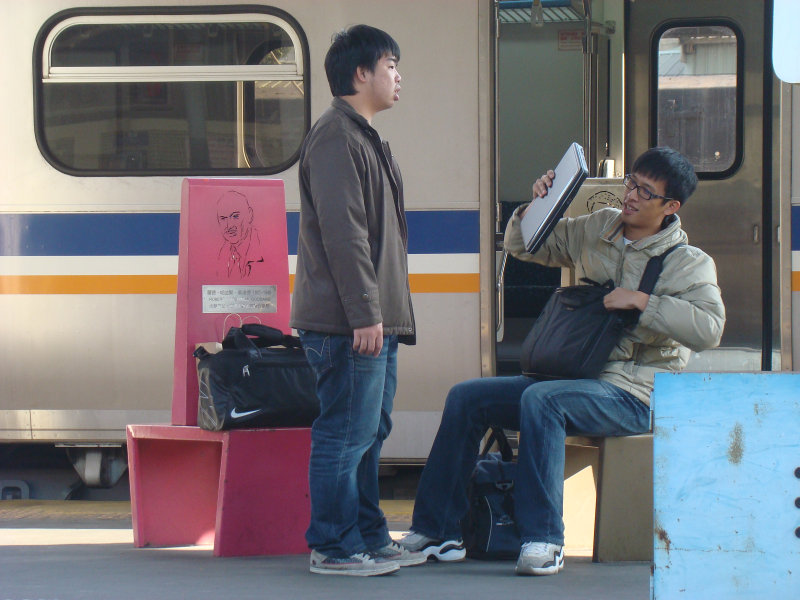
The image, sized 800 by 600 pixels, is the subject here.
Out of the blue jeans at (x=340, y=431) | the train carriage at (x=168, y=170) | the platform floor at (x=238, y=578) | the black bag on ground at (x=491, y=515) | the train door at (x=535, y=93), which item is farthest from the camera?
the train door at (x=535, y=93)

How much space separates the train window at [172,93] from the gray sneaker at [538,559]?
7.16 ft

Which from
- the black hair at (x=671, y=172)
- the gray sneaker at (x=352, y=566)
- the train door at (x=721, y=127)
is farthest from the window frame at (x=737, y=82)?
the gray sneaker at (x=352, y=566)

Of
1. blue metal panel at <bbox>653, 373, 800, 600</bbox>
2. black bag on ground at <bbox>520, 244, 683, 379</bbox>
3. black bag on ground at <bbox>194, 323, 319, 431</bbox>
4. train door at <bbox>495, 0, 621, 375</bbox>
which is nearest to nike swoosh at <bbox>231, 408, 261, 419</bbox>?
black bag on ground at <bbox>194, 323, 319, 431</bbox>

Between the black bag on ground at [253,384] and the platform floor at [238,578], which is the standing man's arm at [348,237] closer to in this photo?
the black bag on ground at [253,384]

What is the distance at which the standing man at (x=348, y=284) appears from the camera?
3.11 metres

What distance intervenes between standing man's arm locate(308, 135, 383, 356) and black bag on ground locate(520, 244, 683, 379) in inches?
26.5

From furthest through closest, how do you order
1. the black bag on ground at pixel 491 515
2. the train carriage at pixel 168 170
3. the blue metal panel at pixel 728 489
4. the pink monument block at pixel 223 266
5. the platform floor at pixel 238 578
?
the train carriage at pixel 168 170
the pink monument block at pixel 223 266
the black bag on ground at pixel 491 515
the platform floor at pixel 238 578
the blue metal panel at pixel 728 489

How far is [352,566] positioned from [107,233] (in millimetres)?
2195

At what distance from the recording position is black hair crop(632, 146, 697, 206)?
3523 mm

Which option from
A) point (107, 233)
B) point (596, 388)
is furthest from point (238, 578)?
point (107, 233)

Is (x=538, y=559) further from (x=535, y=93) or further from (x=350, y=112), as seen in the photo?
(x=535, y=93)

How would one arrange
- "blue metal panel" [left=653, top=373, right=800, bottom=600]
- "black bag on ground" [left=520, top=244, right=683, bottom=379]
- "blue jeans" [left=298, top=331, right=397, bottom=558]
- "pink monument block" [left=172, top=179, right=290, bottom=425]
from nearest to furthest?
"blue metal panel" [left=653, top=373, right=800, bottom=600]
"blue jeans" [left=298, top=331, right=397, bottom=558]
"black bag on ground" [left=520, top=244, right=683, bottom=379]
"pink monument block" [left=172, top=179, right=290, bottom=425]

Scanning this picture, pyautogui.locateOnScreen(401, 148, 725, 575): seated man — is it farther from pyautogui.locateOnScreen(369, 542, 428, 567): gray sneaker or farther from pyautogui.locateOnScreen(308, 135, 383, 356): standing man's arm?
A: pyautogui.locateOnScreen(308, 135, 383, 356): standing man's arm

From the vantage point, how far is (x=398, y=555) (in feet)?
11.1
